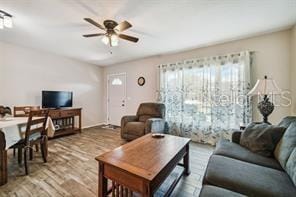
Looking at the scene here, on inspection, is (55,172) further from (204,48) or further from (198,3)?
(204,48)

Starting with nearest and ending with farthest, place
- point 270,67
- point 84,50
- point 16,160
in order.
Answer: point 16,160, point 270,67, point 84,50

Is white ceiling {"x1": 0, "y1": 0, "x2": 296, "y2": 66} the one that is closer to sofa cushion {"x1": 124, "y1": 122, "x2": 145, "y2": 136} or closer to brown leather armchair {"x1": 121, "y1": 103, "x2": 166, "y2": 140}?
brown leather armchair {"x1": 121, "y1": 103, "x2": 166, "y2": 140}

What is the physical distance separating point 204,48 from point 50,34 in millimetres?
3541

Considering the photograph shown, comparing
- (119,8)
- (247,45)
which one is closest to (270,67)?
(247,45)

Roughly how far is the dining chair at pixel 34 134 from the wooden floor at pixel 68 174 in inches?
7.2

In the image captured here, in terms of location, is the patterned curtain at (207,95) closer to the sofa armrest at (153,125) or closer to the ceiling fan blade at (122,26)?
the sofa armrest at (153,125)

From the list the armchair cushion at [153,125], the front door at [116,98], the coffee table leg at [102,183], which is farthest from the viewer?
the front door at [116,98]

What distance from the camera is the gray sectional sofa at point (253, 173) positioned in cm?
110

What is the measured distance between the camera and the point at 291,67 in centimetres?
281

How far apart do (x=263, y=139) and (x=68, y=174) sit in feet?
8.87

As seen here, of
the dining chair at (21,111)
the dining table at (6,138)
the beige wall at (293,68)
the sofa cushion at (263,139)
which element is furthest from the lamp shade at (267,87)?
the dining chair at (21,111)

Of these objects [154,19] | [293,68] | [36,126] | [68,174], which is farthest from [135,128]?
[293,68]

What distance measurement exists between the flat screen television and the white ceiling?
132 centimetres

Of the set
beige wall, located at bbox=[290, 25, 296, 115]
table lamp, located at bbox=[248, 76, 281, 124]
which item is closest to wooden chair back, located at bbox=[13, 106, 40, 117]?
table lamp, located at bbox=[248, 76, 281, 124]
